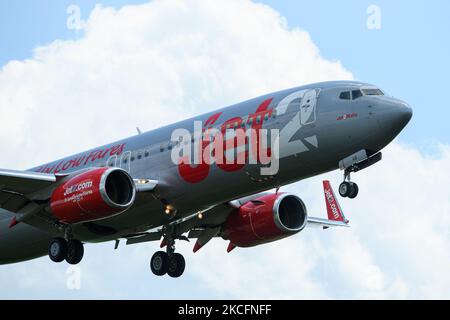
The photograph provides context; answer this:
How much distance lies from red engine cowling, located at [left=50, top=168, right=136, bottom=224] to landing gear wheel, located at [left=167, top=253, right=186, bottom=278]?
5699 mm

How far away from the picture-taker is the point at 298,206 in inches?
1570

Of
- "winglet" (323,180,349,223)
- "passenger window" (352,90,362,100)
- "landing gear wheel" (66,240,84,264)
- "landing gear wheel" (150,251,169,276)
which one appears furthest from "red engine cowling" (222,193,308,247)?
"passenger window" (352,90,362,100)

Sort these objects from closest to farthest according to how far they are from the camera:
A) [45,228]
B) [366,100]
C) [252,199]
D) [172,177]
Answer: [366,100] < [172,177] < [45,228] < [252,199]

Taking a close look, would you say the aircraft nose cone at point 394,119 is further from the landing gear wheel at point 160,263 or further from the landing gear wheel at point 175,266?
the landing gear wheel at point 160,263

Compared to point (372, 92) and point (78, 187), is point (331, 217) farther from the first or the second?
point (78, 187)

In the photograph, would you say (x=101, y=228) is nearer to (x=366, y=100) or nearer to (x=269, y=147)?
(x=269, y=147)

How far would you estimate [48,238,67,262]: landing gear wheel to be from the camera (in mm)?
36562

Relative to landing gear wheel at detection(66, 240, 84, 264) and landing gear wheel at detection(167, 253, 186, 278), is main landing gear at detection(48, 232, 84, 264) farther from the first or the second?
landing gear wheel at detection(167, 253, 186, 278)

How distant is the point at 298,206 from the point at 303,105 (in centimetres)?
740

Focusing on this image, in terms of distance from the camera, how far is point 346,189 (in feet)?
108

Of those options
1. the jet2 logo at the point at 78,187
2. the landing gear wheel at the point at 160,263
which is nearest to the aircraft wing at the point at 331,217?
the landing gear wheel at the point at 160,263

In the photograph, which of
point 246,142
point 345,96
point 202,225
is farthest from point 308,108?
point 202,225

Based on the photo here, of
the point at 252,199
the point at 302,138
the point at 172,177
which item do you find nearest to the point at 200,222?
the point at 252,199

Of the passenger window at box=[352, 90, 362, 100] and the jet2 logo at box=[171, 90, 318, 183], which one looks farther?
the jet2 logo at box=[171, 90, 318, 183]
